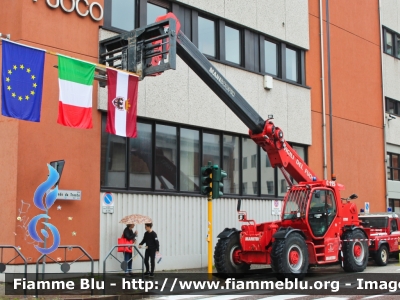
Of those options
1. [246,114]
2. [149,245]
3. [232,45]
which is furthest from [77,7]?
[149,245]

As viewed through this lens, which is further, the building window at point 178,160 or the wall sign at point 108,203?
the building window at point 178,160

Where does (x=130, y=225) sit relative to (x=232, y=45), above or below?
below

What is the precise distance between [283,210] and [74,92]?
266 inches

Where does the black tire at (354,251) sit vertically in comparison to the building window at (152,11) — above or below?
below

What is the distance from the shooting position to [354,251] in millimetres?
17062

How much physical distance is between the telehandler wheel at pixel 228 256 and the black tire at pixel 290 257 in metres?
1.69

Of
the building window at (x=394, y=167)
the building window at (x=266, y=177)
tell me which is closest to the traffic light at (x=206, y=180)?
the building window at (x=266, y=177)

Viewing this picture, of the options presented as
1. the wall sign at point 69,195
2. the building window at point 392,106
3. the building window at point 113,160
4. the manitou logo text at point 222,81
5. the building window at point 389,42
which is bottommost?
the wall sign at point 69,195

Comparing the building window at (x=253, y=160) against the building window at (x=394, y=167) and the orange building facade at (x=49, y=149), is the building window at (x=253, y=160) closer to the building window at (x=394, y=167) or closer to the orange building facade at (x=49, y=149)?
the orange building facade at (x=49, y=149)

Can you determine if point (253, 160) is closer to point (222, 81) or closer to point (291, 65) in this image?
point (291, 65)

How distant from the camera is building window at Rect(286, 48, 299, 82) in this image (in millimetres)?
23719

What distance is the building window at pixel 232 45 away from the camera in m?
21.0

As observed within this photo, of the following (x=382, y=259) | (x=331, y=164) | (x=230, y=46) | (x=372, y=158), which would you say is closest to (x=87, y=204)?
(x=230, y=46)

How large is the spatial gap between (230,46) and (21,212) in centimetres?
1005
